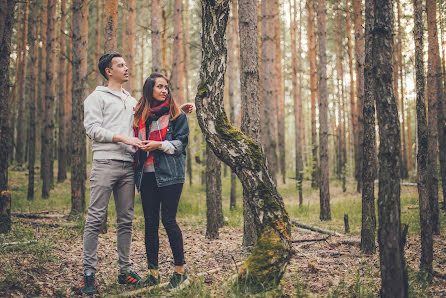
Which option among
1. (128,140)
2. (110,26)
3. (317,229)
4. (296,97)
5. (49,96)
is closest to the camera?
(128,140)

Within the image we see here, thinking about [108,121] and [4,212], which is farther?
[4,212]

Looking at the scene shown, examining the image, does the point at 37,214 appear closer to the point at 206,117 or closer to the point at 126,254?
the point at 126,254

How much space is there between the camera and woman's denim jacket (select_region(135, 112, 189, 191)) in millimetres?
3516

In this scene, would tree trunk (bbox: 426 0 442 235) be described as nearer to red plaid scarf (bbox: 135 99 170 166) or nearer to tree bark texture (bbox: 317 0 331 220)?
tree bark texture (bbox: 317 0 331 220)

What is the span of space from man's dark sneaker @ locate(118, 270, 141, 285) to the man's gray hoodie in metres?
1.29

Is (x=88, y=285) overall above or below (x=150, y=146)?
below

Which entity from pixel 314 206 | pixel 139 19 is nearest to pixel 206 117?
pixel 314 206

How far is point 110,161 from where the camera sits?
360cm

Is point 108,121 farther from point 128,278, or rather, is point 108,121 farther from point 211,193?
point 211,193

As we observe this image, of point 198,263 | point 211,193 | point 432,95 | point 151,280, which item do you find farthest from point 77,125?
point 432,95

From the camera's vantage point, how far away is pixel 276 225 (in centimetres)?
329

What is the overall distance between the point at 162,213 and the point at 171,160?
0.57 metres

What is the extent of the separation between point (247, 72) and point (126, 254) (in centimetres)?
306

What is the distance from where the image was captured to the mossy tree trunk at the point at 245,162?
3.19m
